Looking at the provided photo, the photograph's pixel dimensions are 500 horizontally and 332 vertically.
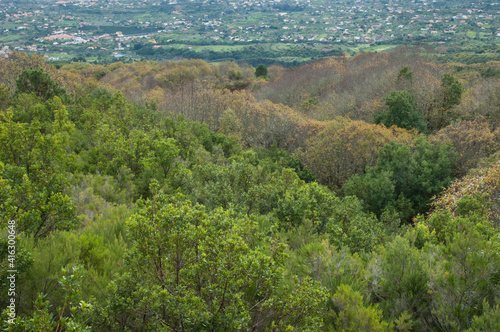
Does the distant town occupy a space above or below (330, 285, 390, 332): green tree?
below

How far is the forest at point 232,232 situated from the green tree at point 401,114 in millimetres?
2821

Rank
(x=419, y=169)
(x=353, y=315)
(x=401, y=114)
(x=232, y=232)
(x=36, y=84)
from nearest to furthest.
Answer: (x=232, y=232), (x=353, y=315), (x=419, y=169), (x=36, y=84), (x=401, y=114)

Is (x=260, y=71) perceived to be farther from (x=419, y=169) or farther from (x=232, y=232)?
(x=232, y=232)

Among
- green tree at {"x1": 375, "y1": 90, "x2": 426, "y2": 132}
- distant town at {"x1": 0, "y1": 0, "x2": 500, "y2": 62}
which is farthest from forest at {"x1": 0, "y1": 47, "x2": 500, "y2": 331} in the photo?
distant town at {"x1": 0, "y1": 0, "x2": 500, "y2": 62}

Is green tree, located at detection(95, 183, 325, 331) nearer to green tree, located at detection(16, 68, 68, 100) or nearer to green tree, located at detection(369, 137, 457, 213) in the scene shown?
green tree, located at detection(369, 137, 457, 213)

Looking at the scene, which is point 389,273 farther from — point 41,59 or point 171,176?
point 41,59

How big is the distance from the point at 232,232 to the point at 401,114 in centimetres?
3147

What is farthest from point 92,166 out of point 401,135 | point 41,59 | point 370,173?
point 41,59

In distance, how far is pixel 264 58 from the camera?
13575cm

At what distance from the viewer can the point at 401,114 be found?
1257 inches

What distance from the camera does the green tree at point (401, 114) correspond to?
103ft

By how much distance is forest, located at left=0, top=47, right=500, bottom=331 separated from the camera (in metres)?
5.12

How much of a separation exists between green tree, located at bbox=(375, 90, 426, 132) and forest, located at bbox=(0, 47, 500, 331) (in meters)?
2.82

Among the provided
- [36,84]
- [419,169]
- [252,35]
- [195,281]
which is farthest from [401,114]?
[252,35]
